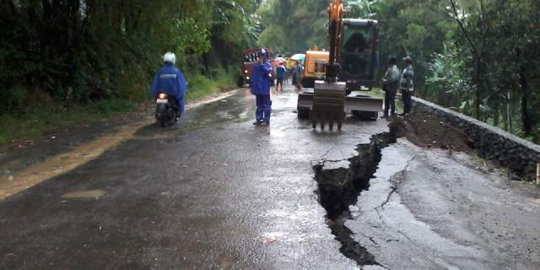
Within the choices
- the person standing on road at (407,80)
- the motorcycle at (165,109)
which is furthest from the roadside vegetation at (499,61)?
the motorcycle at (165,109)

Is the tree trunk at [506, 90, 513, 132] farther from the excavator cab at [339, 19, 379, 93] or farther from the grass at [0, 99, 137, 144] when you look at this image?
the grass at [0, 99, 137, 144]

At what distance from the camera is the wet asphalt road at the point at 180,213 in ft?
14.3

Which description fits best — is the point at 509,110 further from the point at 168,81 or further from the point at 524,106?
the point at 168,81

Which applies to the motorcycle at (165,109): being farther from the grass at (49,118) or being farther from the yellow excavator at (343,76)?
the yellow excavator at (343,76)

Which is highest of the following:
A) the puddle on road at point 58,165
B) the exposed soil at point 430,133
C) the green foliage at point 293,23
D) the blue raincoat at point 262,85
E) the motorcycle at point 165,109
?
the green foliage at point 293,23

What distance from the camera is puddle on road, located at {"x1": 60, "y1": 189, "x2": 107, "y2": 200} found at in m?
6.15

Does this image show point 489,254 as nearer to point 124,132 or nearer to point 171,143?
point 171,143

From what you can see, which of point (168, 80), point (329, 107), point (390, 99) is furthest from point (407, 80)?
point (168, 80)

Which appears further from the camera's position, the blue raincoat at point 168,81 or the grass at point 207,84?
the grass at point 207,84

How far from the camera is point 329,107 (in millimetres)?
11531

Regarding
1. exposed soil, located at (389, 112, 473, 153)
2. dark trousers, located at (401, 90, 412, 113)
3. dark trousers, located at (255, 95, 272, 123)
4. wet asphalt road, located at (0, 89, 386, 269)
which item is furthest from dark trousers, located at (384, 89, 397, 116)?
wet asphalt road, located at (0, 89, 386, 269)

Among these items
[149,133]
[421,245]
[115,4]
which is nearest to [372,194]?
[421,245]

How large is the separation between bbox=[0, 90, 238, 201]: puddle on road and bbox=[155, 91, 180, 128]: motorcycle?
0.76 meters

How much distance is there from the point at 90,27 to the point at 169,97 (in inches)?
179
